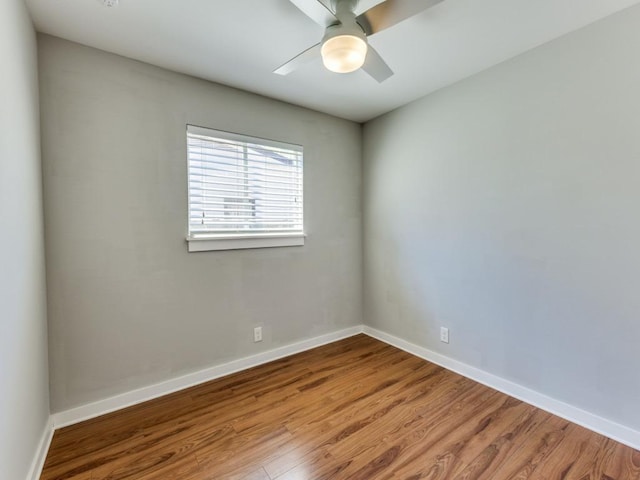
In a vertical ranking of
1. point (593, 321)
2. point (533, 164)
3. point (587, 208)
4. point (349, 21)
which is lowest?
point (593, 321)

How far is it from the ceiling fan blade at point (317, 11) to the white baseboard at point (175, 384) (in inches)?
96.2

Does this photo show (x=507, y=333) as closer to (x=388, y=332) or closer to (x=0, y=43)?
(x=388, y=332)

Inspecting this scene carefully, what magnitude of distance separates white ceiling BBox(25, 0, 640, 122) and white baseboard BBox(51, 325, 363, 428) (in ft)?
7.49

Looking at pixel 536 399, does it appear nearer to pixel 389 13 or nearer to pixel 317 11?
pixel 389 13

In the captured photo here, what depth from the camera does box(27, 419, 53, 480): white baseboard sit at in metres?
1.42

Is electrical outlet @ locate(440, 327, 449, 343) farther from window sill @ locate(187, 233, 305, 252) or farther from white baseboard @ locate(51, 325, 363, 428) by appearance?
window sill @ locate(187, 233, 305, 252)

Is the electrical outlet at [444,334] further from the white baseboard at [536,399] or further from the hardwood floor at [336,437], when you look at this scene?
the hardwood floor at [336,437]

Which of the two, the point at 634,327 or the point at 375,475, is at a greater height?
the point at 634,327

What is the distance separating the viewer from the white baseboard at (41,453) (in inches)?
55.9

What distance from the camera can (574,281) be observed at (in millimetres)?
1829

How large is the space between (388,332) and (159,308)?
2.15 meters

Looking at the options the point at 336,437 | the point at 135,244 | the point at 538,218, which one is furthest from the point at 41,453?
the point at 538,218

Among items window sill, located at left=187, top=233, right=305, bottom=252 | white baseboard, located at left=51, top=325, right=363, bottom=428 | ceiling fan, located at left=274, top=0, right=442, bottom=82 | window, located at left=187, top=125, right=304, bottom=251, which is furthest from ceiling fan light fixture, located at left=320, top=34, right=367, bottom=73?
white baseboard, located at left=51, top=325, right=363, bottom=428

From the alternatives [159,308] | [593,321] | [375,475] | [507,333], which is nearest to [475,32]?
[593,321]
